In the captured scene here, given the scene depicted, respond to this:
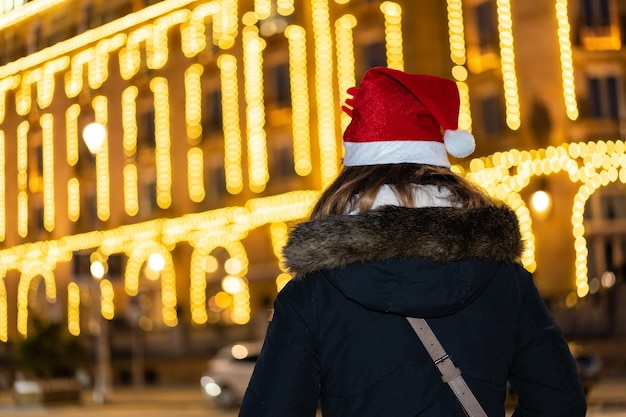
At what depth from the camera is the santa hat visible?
2867 millimetres

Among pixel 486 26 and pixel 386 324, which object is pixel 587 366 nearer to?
pixel 486 26

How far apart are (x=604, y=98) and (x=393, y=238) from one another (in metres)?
27.9

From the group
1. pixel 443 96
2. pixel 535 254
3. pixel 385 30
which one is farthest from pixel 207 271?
pixel 443 96

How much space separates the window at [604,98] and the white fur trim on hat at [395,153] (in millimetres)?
27337

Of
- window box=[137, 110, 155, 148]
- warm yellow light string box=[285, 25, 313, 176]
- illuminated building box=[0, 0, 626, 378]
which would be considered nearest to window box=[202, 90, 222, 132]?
illuminated building box=[0, 0, 626, 378]

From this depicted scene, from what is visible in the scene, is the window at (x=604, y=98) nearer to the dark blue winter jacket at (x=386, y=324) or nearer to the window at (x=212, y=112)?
the window at (x=212, y=112)

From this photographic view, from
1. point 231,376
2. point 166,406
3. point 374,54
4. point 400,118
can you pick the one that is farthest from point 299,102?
point 400,118

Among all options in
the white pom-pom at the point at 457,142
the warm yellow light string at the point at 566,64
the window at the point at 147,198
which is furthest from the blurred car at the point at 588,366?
the window at the point at 147,198

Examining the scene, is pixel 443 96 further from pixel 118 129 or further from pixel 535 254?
pixel 118 129

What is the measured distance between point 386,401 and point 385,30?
31.0 metres

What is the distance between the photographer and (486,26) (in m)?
30.9

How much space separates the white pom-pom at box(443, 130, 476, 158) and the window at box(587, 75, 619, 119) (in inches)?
1063

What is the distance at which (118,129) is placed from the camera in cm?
4272

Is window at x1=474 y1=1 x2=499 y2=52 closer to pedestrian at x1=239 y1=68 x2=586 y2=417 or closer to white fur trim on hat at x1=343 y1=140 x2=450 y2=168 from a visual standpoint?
white fur trim on hat at x1=343 y1=140 x2=450 y2=168
